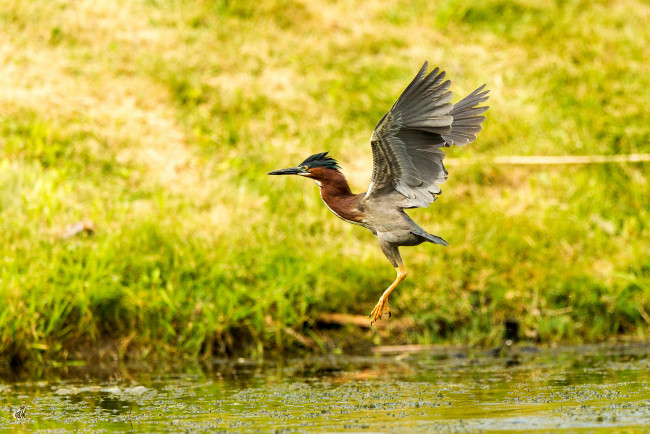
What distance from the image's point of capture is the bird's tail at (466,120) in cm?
518

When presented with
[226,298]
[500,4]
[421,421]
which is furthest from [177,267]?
[500,4]

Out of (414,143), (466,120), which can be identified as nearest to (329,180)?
(414,143)

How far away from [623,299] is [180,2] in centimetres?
626

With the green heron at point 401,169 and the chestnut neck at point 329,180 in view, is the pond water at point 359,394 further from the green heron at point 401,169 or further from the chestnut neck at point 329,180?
the chestnut neck at point 329,180

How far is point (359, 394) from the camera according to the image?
5441 millimetres

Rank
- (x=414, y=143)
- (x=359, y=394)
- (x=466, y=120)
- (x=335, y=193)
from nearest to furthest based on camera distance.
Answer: (x=414, y=143) < (x=335, y=193) < (x=466, y=120) < (x=359, y=394)

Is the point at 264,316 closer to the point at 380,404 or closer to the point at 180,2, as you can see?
the point at 380,404

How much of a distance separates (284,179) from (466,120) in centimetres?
368

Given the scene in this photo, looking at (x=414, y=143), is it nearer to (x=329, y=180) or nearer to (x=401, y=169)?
(x=401, y=169)

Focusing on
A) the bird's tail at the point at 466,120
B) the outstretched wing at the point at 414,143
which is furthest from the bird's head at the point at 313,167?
the bird's tail at the point at 466,120

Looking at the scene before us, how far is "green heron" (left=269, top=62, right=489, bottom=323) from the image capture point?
455 centimetres

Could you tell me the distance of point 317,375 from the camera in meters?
6.23

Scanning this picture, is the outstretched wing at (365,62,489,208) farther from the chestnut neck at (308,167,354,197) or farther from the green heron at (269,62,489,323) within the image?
the chestnut neck at (308,167,354,197)

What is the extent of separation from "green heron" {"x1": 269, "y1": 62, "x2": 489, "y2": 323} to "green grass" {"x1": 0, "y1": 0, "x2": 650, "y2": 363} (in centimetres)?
228
